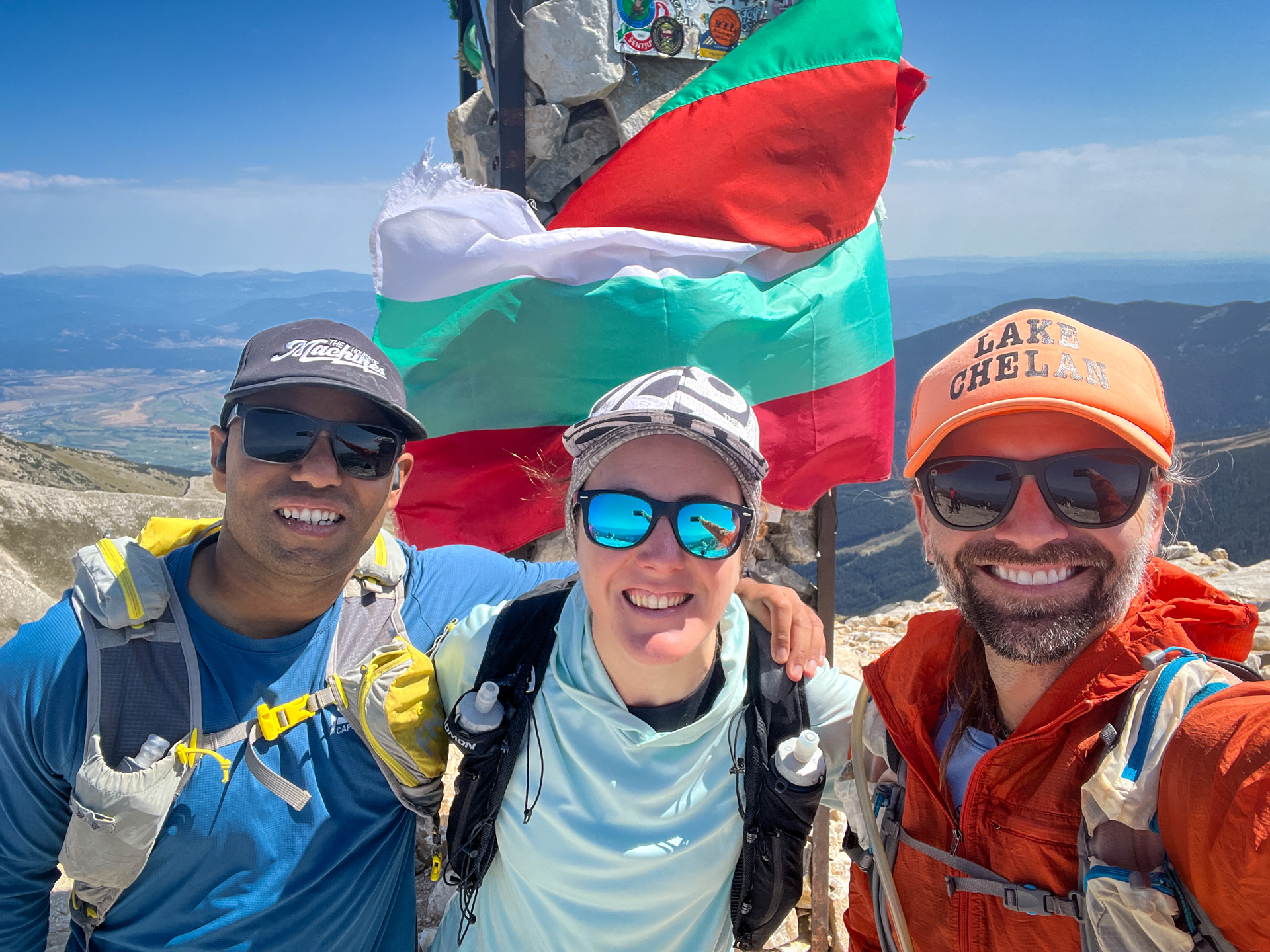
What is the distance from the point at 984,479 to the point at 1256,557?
156 ft

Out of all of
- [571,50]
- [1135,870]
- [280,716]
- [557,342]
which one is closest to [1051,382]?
[1135,870]

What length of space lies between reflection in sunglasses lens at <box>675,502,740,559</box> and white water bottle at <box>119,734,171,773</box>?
1764 millimetres

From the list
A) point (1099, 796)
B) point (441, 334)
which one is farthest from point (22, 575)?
point (1099, 796)

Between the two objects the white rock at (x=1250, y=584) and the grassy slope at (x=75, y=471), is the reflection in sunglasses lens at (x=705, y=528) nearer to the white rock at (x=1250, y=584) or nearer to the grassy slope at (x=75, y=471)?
the white rock at (x=1250, y=584)

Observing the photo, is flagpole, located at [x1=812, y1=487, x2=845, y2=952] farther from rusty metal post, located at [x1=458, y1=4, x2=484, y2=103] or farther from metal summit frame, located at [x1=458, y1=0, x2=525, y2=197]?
rusty metal post, located at [x1=458, y1=4, x2=484, y2=103]

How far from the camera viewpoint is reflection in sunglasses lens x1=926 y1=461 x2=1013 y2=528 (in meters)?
2.00

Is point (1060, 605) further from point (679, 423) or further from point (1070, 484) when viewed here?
point (679, 423)

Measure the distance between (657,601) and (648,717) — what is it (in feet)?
1.25

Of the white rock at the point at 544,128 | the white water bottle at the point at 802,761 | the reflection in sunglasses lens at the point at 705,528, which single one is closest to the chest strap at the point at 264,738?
the reflection in sunglasses lens at the point at 705,528

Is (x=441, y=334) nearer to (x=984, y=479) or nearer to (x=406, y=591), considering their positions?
(x=406, y=591)

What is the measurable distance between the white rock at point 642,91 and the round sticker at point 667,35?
0.19m

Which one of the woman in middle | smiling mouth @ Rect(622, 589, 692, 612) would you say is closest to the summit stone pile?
the woman in middle

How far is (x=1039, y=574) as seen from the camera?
6.51 ft

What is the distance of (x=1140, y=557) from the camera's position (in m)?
1.96
